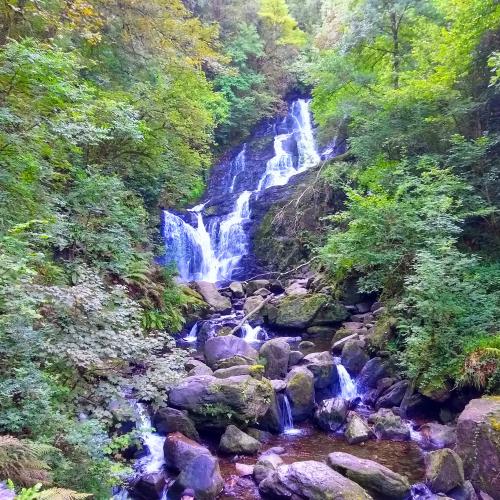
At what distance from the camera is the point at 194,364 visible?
8.32 metres

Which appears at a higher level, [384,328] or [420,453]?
[384,328]

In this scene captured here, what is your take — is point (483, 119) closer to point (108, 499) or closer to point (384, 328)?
point (384, 328)

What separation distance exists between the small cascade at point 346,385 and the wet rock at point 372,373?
0.53 ft

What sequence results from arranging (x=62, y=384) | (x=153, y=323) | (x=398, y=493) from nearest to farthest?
(x=62, y=384) < (x=398, y=493) < (x=153, y=323)

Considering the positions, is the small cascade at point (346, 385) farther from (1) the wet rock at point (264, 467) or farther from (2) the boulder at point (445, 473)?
(2) the boulder at point (445, 473)

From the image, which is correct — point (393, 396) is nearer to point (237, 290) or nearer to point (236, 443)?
point (236, 443)

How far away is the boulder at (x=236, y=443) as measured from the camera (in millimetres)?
6383

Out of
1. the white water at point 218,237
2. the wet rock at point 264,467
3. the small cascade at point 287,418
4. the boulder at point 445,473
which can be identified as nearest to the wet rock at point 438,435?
the boulder at point 445,473

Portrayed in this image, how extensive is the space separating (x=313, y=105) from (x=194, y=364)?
35.5 ft

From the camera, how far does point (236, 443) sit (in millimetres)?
Result: 6406

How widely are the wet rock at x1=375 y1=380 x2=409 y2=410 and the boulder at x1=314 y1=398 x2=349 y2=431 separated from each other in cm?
82

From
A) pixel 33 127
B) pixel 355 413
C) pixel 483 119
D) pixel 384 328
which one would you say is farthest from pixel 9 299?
pixel 483 119

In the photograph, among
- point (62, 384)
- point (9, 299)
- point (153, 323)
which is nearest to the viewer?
point (9, 299)

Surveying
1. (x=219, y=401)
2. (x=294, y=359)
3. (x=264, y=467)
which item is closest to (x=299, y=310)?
(x=294, y=359)
